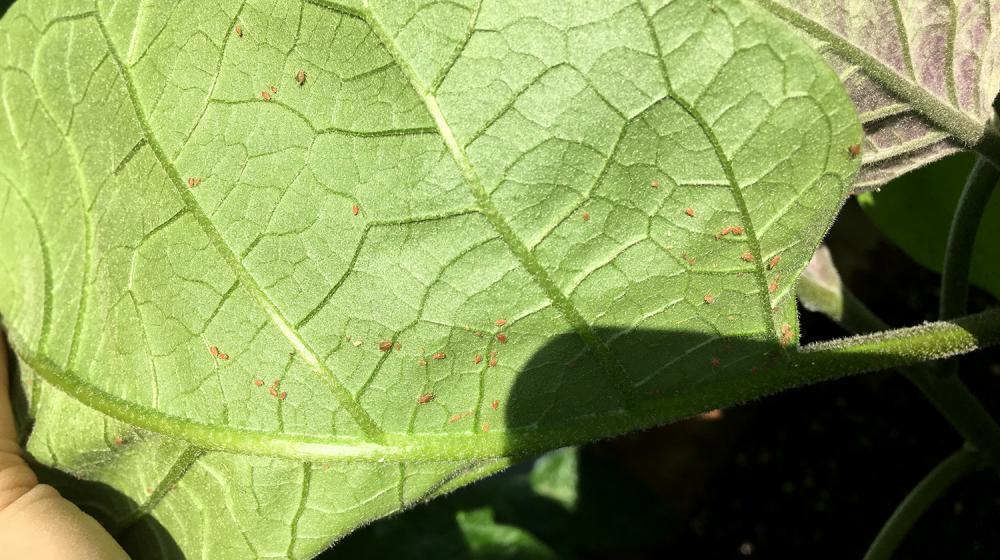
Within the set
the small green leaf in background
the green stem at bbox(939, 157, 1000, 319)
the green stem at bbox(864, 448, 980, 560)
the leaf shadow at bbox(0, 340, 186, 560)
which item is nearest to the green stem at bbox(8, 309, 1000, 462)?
the leaf shadow at bbox(0, 340, 186, 560)

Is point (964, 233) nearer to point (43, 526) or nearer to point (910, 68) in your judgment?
point (910, 68)

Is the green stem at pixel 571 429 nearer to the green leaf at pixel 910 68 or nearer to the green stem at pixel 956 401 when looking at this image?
the green leaf at pixel 910 68

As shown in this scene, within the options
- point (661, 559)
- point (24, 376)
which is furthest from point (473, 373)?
point (661, 559)

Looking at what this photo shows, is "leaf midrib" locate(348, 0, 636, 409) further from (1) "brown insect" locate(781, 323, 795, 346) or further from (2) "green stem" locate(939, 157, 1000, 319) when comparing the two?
(2) "green stem" locate(939, 157, 1000, 319)

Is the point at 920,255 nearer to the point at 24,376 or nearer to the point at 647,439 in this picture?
the point at 647,439

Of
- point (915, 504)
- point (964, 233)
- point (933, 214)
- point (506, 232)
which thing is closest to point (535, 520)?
point (915, 504)

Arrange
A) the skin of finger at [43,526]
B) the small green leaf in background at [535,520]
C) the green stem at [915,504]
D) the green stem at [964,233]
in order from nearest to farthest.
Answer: the skin of finger at [43,526] → the green stem at [964,233] → the green stem at [915,504] → the small green leaf in background at [535,520]

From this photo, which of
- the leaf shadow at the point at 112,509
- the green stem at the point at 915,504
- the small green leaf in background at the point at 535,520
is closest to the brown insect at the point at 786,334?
the green stem at the point at 915,504
